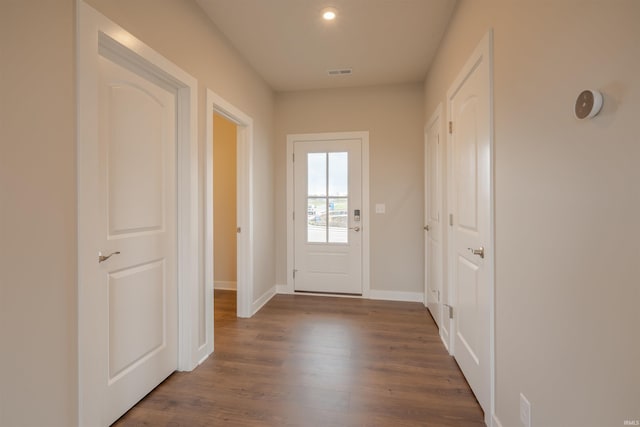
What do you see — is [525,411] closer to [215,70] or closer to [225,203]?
[215,70]

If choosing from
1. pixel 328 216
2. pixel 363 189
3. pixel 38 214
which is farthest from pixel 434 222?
pixel 38 214

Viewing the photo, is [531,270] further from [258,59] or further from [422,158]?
[258,59]

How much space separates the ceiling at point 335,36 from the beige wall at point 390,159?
0.28 meters

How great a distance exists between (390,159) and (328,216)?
108cm

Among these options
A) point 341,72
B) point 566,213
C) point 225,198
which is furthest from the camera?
point 225,198

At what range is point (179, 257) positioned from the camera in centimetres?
220

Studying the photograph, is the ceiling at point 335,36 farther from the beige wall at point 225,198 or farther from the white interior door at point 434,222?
the beige wall at point 225,198

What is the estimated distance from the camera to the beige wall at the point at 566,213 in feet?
2.51

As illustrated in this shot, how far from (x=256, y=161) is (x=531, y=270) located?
2.85 m

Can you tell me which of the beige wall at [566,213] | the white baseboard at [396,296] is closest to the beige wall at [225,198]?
the white baseboard at [396,296]

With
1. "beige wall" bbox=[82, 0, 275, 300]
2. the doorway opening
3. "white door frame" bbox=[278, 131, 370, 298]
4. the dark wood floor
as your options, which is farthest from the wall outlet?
the doorway opening

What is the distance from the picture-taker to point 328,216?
13.2 ft

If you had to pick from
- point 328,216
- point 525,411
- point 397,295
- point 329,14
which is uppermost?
point 329,14

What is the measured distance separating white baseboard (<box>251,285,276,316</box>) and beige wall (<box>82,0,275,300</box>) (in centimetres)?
7
